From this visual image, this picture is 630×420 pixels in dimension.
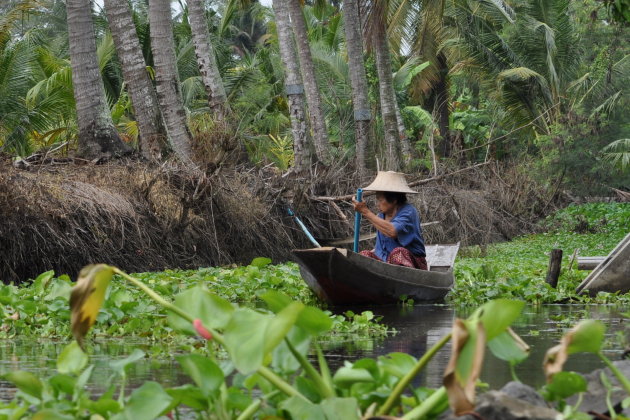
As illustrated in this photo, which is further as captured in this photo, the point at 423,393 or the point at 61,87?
the point at 61,87

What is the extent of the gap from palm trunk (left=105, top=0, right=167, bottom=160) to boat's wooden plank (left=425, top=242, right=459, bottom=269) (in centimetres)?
460

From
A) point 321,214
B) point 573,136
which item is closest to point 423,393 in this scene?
point 321,214

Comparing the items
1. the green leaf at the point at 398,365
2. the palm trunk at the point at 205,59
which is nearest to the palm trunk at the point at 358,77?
the palm trunk at the point at 205,59

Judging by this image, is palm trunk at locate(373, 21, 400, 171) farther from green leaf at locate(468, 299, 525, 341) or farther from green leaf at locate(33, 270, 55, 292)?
green leaf at locate(468, 299, 525, 341)

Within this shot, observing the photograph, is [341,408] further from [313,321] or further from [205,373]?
[205,373]

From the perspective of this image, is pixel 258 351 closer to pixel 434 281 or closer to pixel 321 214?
pixel 434 281

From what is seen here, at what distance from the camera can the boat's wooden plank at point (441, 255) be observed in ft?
40.0

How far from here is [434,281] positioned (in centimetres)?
1045

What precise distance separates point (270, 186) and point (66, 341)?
9.50m

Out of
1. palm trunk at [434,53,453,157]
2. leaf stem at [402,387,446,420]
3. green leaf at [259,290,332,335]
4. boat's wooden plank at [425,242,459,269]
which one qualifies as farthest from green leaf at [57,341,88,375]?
palm trunk at [434,53,453,157]

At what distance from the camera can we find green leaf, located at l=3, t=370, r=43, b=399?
10.3ft

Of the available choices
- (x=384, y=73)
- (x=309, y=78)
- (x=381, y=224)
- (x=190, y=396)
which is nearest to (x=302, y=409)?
(x=190, y=396)

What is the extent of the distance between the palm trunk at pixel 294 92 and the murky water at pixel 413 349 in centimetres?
882

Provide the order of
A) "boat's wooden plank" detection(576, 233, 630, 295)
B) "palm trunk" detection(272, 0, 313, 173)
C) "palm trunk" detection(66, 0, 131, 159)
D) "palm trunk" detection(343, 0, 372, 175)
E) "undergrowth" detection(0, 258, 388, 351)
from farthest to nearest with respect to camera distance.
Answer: "palm trunk" detection(343, 0, 372, 175) → "palm trunk" detection(272, 0, 313, 173) → "palm trunk" detection(66, 0, 131, 159) → "boat's wooden plank" detection(576, 233, 630, 295) → "undergrowth" detection(0, 258, 388, 351)
